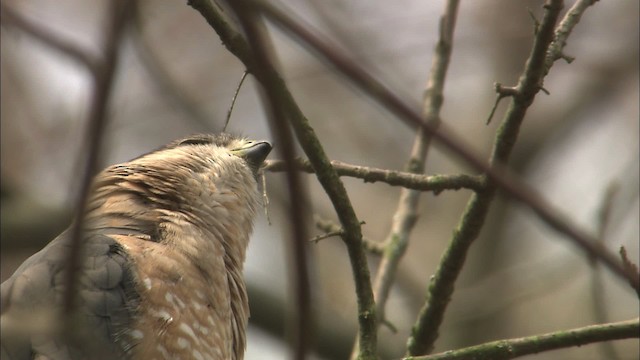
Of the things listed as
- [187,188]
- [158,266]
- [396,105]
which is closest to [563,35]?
[187,188]

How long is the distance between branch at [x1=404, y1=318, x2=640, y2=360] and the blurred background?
4.55 meters

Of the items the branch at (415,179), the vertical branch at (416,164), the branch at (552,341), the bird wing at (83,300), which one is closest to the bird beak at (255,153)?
the vertical branch at (416,164)

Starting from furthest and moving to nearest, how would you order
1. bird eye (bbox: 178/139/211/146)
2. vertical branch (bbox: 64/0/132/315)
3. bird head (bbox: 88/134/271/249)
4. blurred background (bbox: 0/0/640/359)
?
blurred background (bbox: 0/0/640/359) → bird eye (bbox: 178/139/211/146) → bird head (bbox: 88/134/271/249) → vertical branch (bbox: 64/0/132/315)

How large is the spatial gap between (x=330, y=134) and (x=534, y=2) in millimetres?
2927

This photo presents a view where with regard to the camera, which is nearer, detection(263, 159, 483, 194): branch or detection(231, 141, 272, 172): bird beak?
detection(263, 159, 483, 194): branch

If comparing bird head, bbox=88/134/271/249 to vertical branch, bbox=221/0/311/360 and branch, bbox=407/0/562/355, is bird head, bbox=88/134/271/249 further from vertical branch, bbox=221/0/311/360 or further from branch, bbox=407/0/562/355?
vertical branch, bbox=221/0/311/360

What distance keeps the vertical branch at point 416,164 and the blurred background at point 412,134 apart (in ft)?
9.69

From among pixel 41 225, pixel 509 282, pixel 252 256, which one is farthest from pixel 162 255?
pixel 252 256

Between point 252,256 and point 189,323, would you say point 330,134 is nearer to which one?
point 252,256

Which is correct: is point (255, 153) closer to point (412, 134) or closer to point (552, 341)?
point (552, 341)

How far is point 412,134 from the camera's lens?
36.1ft

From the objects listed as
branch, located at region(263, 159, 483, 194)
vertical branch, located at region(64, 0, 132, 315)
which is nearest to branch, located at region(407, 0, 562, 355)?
branch, located at region(263, 159, 483, 194)

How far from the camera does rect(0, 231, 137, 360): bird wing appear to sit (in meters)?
3.21

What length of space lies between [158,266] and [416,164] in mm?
1839
